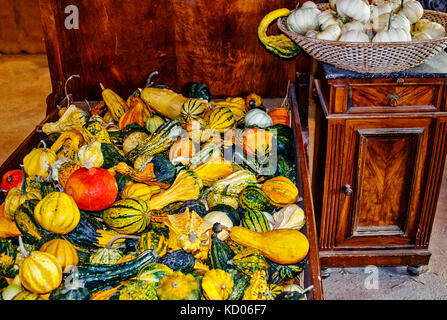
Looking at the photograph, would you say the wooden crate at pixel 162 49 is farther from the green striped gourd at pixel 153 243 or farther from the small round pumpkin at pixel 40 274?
the small round pumpkin at pixel 40 274

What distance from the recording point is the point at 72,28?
285 cm

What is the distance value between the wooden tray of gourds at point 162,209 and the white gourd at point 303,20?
0.46 meters

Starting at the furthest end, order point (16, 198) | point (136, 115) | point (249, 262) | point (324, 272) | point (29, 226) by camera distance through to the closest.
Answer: point (324, 272) → point (136, 115) → point (16, 198) → point (29, 226) → point (249, 262)

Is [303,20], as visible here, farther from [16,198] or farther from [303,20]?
[16,198]

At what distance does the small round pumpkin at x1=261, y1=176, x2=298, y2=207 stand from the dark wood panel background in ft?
3.68

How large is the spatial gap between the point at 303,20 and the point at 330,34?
25cm

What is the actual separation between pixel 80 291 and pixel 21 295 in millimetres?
202

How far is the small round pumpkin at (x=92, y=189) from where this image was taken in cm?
186

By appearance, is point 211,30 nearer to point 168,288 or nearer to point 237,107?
point 237,107

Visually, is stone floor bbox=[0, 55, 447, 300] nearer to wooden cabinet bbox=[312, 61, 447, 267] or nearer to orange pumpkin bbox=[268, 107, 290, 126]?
wooden cabinet bbox=[312, 61, 447, 267]

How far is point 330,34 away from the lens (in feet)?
7.53

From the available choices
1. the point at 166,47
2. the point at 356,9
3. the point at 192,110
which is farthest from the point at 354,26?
the point at 166,47

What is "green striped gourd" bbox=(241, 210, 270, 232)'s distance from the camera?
1.87 meters

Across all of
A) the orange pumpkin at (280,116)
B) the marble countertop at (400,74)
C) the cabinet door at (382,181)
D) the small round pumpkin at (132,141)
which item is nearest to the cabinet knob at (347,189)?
the cabinet door at (382,181)
